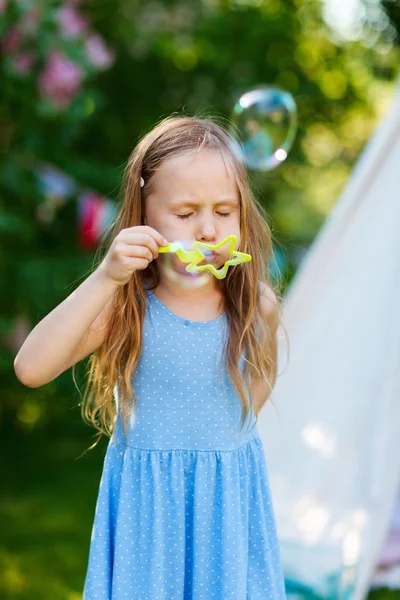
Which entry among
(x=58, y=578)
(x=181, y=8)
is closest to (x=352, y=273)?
(x=58, y=578)

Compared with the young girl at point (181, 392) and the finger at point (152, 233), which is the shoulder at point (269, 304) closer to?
the young girl at point (181, 392)

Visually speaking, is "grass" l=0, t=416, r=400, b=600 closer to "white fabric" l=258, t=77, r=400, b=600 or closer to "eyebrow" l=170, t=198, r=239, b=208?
"white fabric" l=258, t=77, r=400, b=600

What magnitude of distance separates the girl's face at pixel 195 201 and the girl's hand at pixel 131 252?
0.23 ft

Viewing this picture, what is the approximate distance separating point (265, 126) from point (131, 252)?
4.01ft

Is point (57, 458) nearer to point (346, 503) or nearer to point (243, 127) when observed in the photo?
point (346, 503)

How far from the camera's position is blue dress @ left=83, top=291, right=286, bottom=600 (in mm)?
1576

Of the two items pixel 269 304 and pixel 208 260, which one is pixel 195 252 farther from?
pixel 269 304

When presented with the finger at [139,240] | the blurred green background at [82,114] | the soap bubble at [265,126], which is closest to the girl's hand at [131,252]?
the finger at [139,240]

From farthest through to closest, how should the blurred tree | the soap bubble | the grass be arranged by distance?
1. the blurred tree
2. the grass
3. the soap bubble

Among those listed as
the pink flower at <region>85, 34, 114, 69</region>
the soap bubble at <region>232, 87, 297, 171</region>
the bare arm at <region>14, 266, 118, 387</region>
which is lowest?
the bare arm at <region>14, 266, 118, 387</region>

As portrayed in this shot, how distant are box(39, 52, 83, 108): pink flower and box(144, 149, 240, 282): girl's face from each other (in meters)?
1.94

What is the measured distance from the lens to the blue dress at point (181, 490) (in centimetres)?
158

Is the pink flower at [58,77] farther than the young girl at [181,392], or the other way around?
the pink flower at [58,77]

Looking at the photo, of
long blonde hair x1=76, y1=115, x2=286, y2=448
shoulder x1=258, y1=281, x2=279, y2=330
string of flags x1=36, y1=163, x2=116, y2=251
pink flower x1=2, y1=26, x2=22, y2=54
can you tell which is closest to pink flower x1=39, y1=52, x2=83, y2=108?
pink flower x1=2, y1=26, x2=22, y2=54
